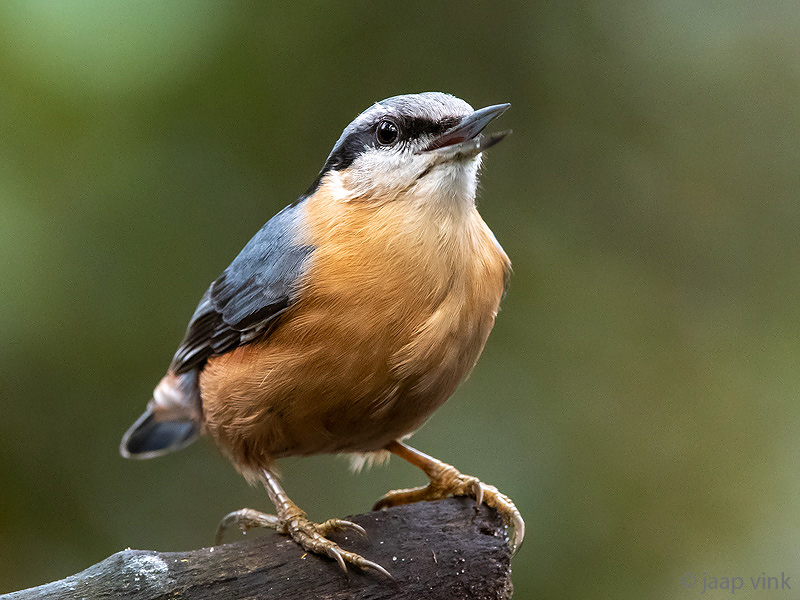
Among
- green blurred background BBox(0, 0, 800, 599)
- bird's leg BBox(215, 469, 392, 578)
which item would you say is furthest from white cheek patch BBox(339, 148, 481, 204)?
green blurred background BBox(0, 0, 800, 599)

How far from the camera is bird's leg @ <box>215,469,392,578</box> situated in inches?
81.0

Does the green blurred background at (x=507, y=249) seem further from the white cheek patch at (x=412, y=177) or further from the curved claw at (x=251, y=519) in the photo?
the white cheek patch at (x=412, y=177)

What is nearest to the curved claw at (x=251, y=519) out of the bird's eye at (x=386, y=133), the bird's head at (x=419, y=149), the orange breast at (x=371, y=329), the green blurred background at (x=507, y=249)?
the orange breast at (x=371, y=329)

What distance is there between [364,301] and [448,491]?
2.59 feet

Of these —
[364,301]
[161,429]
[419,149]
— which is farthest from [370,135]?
[161,429]

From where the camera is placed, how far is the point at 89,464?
3.07 m

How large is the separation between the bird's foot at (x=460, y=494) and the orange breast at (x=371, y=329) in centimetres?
35

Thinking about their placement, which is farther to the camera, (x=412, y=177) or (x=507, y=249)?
(x=507, y=249)

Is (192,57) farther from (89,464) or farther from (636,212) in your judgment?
(636,212)

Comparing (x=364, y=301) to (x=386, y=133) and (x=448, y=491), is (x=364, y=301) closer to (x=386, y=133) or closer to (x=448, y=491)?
(x=386, y=133)

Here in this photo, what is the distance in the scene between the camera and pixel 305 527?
2.15m

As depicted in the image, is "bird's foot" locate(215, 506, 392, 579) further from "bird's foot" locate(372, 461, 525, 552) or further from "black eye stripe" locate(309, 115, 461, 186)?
"black eye stripe" locate(309, 115, 461, 186)

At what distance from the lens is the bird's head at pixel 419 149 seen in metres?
2.03

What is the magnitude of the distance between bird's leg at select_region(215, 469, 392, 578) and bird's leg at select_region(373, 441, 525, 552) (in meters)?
0.42
